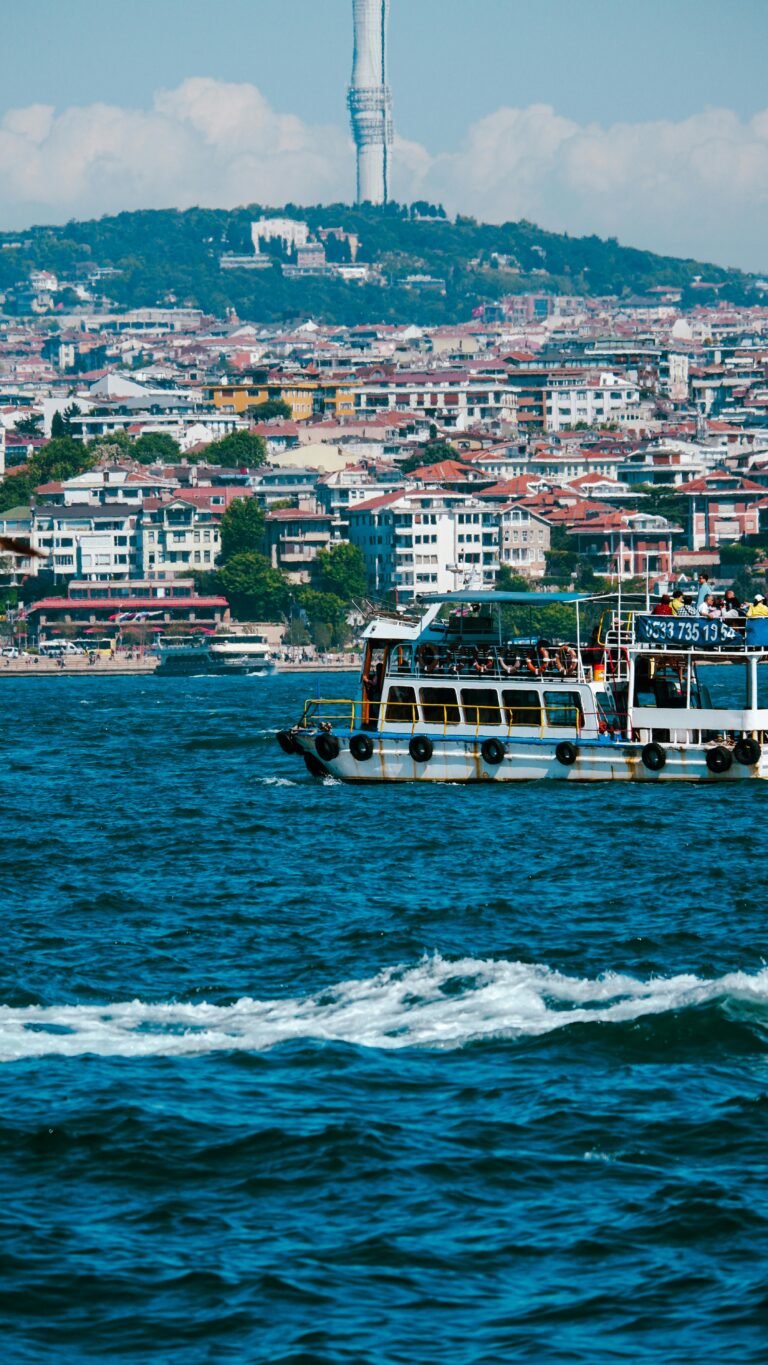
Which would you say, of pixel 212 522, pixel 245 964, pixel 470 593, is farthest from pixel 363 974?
pixel 212 522

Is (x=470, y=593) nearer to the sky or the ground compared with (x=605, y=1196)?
nearer to the sky

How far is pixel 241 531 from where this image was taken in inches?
6619

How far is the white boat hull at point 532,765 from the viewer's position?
1913 inches

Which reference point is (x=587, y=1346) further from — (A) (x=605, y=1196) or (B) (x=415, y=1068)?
(B) (x=415, y=1068)

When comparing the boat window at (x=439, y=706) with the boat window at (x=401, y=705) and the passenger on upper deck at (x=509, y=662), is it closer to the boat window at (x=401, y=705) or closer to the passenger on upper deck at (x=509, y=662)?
the boat window at (x=401, y=705)

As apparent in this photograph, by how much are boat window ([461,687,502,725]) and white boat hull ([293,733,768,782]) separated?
1.54 feet

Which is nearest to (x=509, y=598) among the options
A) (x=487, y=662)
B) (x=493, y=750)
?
(x=487, y=662)

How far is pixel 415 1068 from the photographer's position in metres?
23.7

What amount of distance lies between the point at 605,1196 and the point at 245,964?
1011 cm

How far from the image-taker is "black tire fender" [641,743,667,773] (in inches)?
1903

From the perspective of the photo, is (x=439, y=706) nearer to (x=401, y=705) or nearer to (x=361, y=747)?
(x=401, y=705)

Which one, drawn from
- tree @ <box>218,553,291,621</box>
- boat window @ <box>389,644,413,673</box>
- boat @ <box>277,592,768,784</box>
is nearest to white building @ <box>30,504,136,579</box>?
tree @ <box>218,553,291,621</box>

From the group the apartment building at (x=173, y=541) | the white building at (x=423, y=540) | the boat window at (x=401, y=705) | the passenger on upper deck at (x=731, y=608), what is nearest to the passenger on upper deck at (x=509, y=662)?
the boat window at (x=401, y=705)

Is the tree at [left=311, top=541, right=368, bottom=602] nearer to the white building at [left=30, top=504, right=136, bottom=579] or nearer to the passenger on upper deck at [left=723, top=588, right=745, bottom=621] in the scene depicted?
the white building at [left=30, top=504, right=136, bottom=579]
